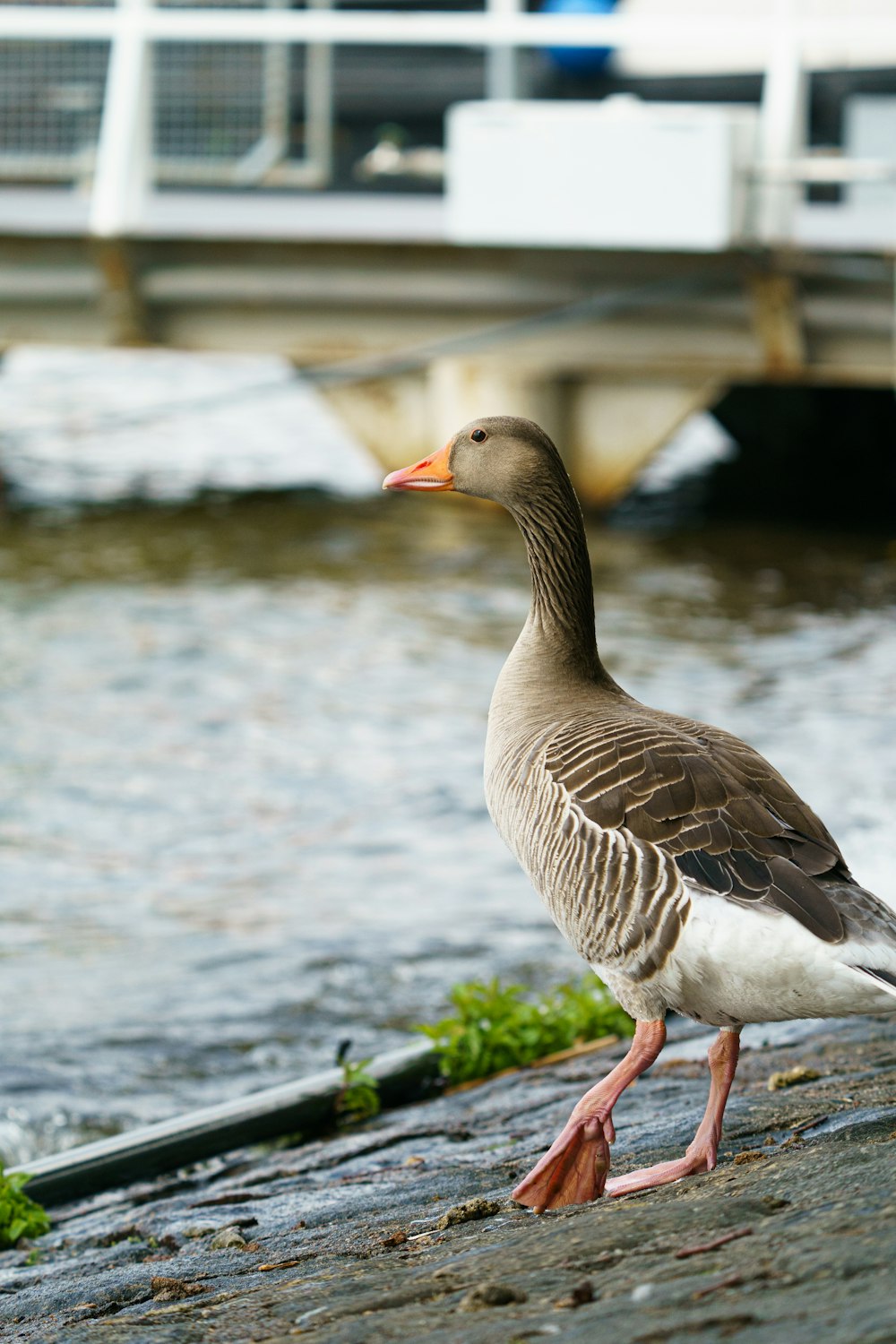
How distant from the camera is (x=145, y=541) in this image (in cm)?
1096

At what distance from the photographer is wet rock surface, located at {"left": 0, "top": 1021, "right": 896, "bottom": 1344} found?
6.23ft

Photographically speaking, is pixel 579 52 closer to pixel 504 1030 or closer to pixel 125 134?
pixel 125 134

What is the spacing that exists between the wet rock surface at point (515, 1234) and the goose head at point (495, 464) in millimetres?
1380

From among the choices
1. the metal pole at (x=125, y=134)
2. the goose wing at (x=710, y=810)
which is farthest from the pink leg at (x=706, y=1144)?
the metal pole at (x=125, y=134)

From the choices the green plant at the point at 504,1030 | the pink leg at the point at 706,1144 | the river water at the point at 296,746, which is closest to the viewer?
the pink leg at the point at 706,1144

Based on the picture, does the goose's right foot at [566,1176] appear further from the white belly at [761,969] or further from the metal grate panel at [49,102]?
the metal grate panel at [49,102]

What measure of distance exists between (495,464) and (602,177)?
680 centimetres

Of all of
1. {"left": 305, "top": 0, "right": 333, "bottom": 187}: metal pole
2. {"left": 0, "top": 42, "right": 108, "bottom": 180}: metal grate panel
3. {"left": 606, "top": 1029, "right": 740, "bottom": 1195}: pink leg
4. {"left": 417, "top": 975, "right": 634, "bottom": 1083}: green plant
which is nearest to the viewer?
{"left": 606, "top": 1029, "right": 740, "bottom": 1195}: pink leg

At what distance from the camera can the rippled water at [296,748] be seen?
16.0 ft

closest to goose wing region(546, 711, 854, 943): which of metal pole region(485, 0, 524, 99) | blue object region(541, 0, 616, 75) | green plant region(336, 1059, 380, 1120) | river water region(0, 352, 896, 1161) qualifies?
green plant region(336, 1059, 380, 1120)

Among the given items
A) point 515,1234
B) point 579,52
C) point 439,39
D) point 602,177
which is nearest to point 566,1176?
point 515,1234

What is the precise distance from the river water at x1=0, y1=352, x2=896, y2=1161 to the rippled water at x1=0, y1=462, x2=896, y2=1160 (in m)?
0.02

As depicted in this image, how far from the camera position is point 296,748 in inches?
292

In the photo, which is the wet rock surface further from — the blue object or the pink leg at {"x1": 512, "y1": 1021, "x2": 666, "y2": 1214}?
the blue object
